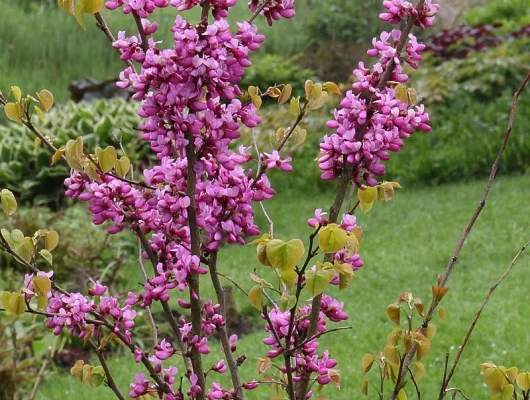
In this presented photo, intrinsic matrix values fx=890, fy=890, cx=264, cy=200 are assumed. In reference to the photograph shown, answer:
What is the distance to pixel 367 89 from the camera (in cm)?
156

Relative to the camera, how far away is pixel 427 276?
5.34 metres

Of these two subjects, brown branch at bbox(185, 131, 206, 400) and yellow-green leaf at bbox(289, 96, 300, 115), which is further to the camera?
yellow-green leaf at bbox(289, 96, 300, 115)

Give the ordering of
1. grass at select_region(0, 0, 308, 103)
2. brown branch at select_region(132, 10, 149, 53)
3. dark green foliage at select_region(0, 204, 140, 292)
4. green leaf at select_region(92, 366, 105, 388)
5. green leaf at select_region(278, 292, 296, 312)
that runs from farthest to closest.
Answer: grass at select_region(0, 0, 308, 103) < dark green foliage at select_region(0, 204, 140, 292) < green leaf at select_region(92, 366, 105, 388) < brown branch at select_region(132, 10, 149, 53) < green leaf at select_region(278, 292, 296, 312)

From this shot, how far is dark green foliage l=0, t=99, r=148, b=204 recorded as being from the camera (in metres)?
8.01

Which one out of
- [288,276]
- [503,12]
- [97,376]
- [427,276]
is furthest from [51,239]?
[503,12]

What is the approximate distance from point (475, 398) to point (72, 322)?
8.38ft

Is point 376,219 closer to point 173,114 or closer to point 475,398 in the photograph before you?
point 475,398

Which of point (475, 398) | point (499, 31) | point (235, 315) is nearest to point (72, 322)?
point (475, 398)

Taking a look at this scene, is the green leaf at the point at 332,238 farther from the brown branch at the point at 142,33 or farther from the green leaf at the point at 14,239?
the green leaf at the point at 14,239

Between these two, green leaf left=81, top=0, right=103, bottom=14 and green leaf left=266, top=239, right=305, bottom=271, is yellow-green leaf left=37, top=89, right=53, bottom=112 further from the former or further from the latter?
green leaf left=266, top=239, right=305, bottom=271

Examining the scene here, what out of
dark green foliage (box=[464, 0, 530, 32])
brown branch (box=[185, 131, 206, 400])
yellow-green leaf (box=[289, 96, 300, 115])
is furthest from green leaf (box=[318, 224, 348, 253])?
dark green foliage (box=[464, 0, 530, 32])

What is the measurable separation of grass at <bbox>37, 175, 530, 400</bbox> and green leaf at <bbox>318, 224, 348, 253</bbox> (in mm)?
2618

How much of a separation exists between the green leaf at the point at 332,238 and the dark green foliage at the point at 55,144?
645cm

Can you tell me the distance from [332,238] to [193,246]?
1.10 ft
